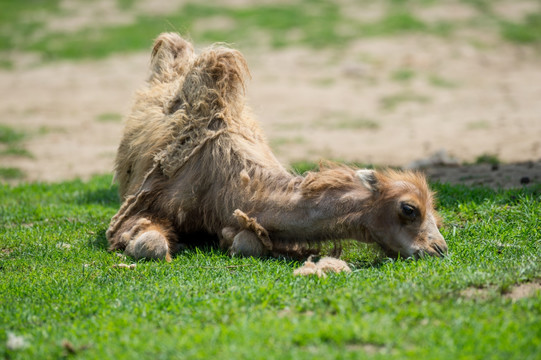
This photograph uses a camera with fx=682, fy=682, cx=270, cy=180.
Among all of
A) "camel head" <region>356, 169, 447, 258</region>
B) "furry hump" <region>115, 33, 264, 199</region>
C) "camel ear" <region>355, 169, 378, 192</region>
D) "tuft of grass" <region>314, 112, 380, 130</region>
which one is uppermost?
"furry hump" <region>115, 33, 264, 199</region>

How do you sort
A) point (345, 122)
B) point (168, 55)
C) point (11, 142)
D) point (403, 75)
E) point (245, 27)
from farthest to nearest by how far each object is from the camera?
point (245, 27) < point (403, 75) < point (345, 122) < point (11, 142) < point (168, 55)

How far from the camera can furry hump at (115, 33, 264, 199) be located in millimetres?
6441

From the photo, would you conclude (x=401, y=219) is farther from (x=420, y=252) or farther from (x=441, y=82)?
(x=441, y=82)

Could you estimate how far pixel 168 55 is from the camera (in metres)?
7.74

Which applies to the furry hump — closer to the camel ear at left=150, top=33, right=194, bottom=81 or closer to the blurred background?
the camel ear at left=150, top=33, right=194, bottom=81

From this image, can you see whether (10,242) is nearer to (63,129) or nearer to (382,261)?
(382,261)

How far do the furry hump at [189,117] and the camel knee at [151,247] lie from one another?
726 mm

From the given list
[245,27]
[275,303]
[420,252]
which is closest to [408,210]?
[420,252]

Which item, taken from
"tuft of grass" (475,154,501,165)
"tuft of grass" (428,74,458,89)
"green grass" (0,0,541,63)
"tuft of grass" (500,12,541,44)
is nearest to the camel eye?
"tuft of grass" (475,154,501,165)

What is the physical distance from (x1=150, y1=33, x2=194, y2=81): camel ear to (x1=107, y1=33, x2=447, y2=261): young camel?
29 centimetres

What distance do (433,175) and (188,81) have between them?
3758 millimetres

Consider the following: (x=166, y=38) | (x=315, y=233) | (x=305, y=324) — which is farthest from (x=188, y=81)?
(x=305, y=324)

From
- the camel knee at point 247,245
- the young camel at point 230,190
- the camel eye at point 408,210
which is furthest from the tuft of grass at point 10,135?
the camel eye at point 408,210

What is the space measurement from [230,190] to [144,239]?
0.86 meters
